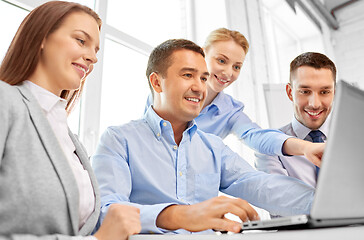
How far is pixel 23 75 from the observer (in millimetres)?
749

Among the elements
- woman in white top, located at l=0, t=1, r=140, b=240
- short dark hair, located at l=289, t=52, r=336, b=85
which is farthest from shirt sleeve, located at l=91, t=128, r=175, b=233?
short dark hair, located at l=289, t=52, r=336, b=85

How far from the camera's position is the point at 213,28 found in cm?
303

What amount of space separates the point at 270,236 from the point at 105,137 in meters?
0.75

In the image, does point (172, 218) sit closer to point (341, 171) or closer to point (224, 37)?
point (341, 171)

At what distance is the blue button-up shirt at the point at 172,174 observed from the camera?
95 centimetres

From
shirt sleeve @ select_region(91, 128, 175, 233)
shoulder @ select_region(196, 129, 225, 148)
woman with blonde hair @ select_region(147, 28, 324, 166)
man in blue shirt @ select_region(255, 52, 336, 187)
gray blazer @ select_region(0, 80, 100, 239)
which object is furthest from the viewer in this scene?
woman with blonde hair @ select_region(147, 28, 324, 166)

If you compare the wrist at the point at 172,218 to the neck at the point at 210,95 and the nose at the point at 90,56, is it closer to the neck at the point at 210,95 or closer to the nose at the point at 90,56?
the nose at the point at 90,56

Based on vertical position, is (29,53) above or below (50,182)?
above

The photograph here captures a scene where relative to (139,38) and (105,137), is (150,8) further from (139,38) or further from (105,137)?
(105,137)

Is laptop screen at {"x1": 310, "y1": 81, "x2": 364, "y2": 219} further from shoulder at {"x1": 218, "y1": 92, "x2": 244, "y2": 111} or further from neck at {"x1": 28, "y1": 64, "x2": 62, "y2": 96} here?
shoulder at {"x1": 218, "y1": 92, "x2": 244, "y2": 111}

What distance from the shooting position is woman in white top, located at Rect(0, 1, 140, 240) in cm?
55

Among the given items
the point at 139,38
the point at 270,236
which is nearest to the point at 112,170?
the point at 270,236

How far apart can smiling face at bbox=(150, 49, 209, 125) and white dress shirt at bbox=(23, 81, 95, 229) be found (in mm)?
484

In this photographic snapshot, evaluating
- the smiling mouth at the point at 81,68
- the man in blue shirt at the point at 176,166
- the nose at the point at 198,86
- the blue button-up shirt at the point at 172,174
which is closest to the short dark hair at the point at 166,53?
the man in blue shirt at the point at 176,166
